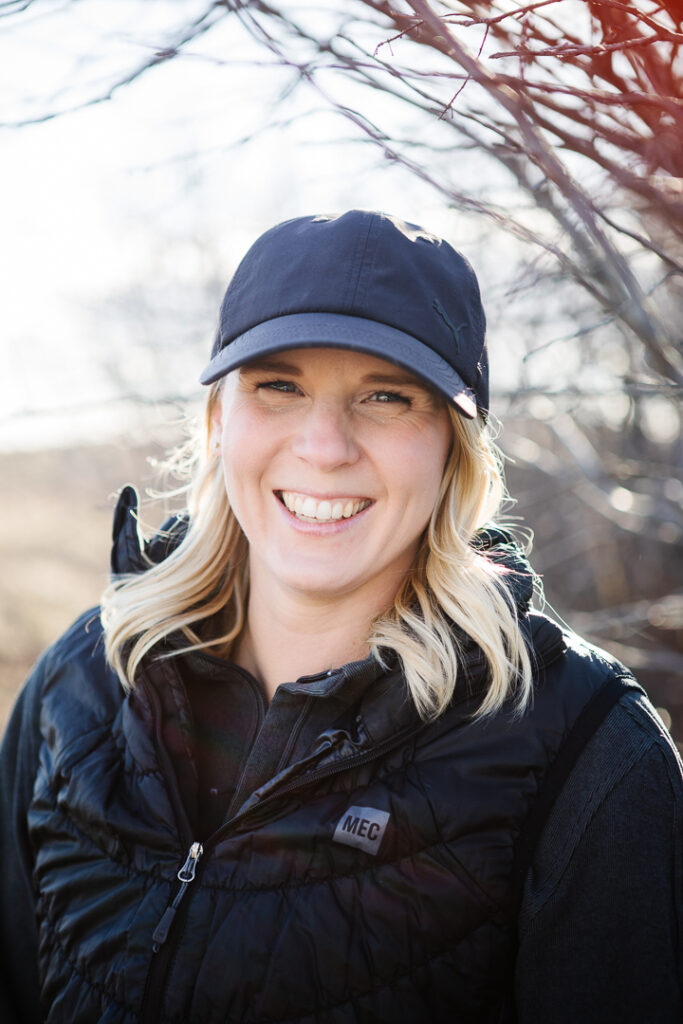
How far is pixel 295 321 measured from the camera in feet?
5.12

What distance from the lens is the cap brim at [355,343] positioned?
1520mm

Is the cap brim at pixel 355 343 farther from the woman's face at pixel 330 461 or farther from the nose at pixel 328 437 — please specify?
the nose at pixel 328 437

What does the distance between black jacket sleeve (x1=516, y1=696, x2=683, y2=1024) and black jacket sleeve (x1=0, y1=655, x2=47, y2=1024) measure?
3.96 ft

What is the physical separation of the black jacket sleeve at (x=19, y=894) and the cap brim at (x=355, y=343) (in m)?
1.14

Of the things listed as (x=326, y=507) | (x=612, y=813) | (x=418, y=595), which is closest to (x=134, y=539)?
(x=326, y=507)

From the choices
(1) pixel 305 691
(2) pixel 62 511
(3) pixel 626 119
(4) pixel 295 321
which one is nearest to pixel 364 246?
(4) pixel 295 321

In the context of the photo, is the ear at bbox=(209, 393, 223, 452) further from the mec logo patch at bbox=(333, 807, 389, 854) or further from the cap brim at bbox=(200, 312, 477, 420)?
the mec logo patch at bbox=(333, 807, 389, 854)

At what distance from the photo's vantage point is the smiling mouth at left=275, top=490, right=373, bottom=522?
1753mm

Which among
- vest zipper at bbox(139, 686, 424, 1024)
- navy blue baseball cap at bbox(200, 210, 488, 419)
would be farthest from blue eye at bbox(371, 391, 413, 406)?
vest zipper at bbox(139, 686, 424, 1024)

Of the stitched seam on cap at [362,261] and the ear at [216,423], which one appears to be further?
the ear at [216,423]

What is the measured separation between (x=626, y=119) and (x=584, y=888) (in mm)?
1360

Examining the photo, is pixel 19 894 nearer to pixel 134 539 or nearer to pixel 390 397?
pixel 134 539

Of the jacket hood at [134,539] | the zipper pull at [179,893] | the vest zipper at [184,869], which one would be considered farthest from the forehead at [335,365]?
the zipper pull at [179,893]

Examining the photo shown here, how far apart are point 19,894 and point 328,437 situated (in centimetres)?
139
